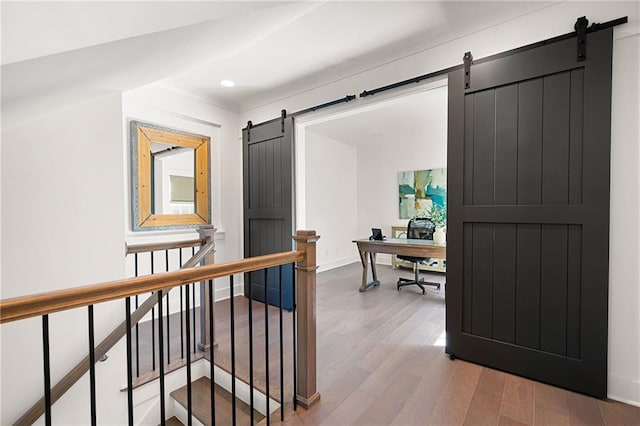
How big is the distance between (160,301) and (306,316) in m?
0.82

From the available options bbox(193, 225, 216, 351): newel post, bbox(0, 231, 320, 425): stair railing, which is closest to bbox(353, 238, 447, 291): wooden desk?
bbox(0, 231, 320, 425): stair railing

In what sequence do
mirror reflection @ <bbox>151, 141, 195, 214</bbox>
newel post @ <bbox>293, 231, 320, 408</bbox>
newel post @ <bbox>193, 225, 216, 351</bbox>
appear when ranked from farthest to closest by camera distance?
mirror reflection @ <bbox>151, 141, 195, 214</bbox> → newel post @ <bbox>193, 225, 216, 351</bbox> → newel post @ <bbox>293, 231, 320, 408</bbox>

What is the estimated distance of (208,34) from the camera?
51.9 inches

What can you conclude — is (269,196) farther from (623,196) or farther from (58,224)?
(623,196)

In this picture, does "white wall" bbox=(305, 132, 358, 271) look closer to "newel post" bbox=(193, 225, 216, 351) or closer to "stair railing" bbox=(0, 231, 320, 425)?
"newel post" bbox=(193, 225, 216, 351)

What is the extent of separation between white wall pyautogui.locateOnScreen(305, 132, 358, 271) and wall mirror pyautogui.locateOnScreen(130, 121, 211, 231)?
1976 millimetres

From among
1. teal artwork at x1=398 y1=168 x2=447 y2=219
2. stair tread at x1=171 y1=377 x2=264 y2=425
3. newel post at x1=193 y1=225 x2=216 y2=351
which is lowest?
stair tread at x1=171 y1=377 x2=264 y2=425

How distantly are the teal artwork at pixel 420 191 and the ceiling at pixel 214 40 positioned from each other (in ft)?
10.2

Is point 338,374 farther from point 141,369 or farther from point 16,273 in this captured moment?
point 16,273

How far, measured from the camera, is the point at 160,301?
46.9 inches

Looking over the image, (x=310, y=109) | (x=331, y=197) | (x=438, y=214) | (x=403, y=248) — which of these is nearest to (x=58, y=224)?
(x=310, y=109)

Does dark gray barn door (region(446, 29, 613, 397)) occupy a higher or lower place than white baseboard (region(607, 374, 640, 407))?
higher

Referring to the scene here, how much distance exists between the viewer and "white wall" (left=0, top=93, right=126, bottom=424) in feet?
5.50

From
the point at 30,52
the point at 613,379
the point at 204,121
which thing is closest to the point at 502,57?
the point at 613,379
